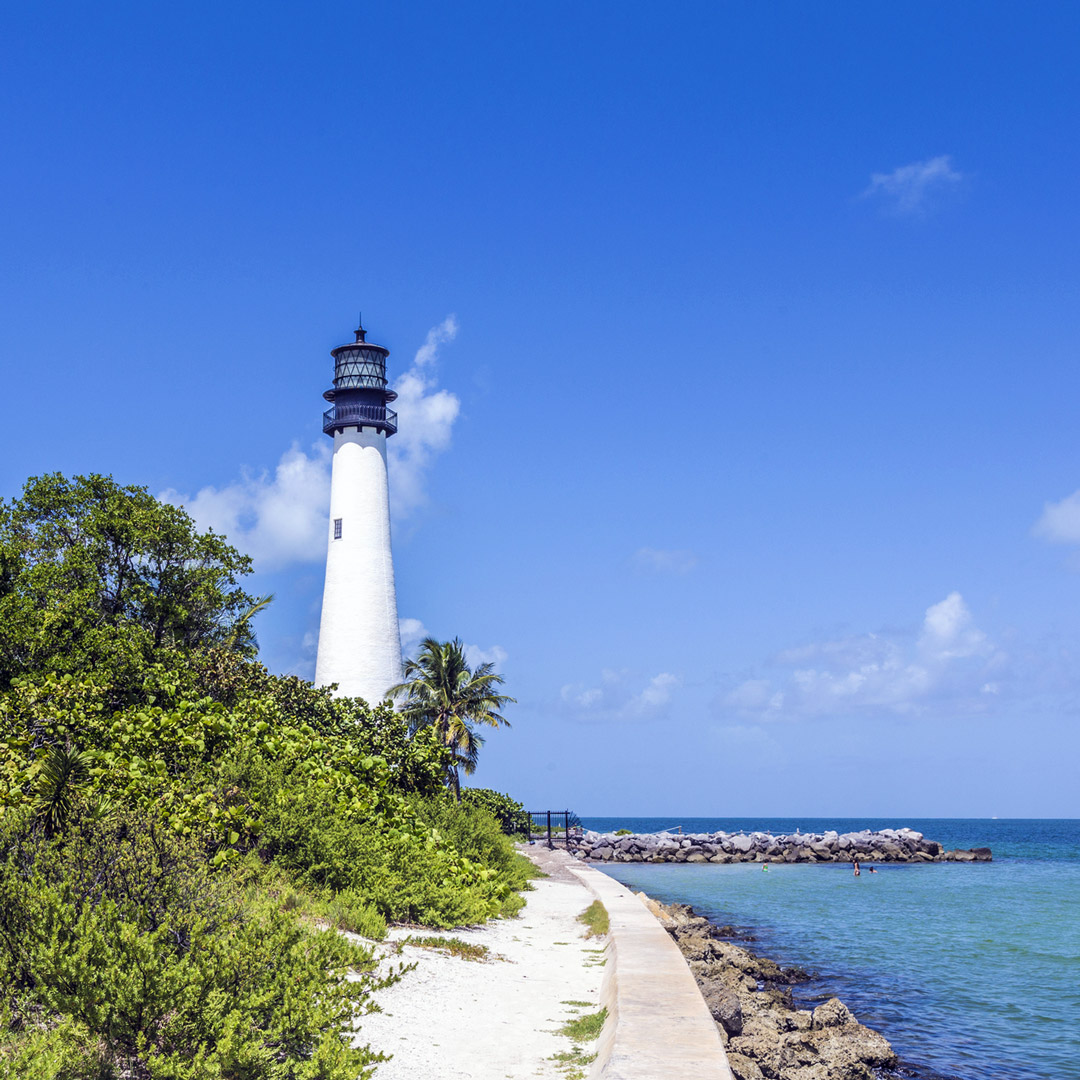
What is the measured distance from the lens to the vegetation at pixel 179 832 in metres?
A: 6.01

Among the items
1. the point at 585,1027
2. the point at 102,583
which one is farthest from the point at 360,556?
the point at 585,1027

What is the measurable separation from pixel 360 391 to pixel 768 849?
3575cm

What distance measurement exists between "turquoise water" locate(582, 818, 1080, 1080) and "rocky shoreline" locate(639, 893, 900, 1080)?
0.89 m

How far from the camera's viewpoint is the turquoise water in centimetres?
1416

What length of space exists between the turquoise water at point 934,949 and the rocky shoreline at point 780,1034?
34.9 inches

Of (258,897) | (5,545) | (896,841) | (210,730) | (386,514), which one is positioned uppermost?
(386,514)

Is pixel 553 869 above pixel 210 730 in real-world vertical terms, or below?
below

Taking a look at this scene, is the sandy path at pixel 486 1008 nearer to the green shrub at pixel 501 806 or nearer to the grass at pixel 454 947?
the grass at pixel 454 947

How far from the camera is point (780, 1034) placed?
1191 centimetres

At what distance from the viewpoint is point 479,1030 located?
908cm

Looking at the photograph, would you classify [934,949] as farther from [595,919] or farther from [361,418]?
[361,418]

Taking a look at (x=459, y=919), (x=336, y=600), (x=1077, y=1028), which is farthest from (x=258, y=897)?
(x=336, y=600)

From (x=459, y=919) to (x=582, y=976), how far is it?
2663 millimetres

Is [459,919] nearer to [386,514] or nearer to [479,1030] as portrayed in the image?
[479,1030]
